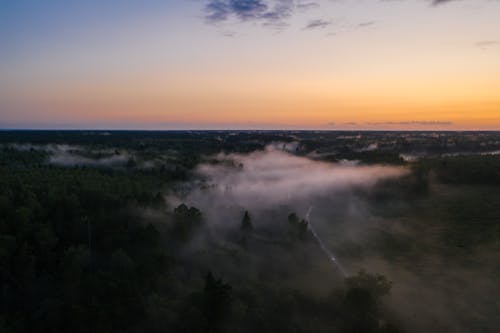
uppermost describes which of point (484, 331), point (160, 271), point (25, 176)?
point (25, 176)

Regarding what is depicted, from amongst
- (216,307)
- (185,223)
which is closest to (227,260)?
(185,223)

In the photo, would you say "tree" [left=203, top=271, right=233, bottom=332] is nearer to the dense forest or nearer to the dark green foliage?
the dense forest

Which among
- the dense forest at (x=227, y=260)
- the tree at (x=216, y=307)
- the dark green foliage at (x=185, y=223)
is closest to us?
the tree at (x=216, y=307)

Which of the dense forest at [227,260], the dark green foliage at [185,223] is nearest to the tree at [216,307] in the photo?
the dense forest at [227,260]

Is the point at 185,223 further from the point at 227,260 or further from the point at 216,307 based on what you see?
the point at 216,307

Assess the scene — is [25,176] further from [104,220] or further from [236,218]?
[236,218]

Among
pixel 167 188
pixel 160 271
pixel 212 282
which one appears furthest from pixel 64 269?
pixel 167 188

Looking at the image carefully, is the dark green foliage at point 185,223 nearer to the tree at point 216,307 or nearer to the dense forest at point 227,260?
the dense forest at point 227,260

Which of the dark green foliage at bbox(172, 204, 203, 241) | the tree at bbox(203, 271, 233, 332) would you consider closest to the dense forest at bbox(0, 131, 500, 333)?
the tree at bbox(203, 271, 233, 332)

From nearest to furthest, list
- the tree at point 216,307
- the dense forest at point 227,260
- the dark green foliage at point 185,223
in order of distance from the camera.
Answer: the tree at point 216,307 → the dense forest at point 227,260 → the dark green foliage at point 185,223
